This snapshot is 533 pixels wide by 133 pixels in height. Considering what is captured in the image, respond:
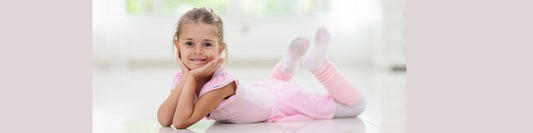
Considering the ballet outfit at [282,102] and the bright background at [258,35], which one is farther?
the bright background at [258,35]

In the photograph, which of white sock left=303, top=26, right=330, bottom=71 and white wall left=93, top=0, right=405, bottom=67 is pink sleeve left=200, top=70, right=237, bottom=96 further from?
white wall left=93, top=0, right=405, bottom=67

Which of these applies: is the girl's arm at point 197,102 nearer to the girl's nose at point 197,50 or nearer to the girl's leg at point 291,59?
the girl's nose at point 197,50

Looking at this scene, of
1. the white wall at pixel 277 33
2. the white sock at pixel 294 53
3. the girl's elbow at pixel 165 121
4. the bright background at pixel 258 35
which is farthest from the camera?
the white wall at pixel 277 33

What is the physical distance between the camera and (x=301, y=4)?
556cm

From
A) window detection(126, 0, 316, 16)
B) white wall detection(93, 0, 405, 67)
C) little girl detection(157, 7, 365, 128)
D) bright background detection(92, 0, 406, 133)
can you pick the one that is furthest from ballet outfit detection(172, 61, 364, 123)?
window detection(126, 0, 316, 16)

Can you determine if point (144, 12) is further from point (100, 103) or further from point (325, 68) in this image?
point (325, 68)

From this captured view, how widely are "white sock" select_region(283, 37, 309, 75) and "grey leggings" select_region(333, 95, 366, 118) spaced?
0.79ft

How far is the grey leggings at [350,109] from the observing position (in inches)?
65.4

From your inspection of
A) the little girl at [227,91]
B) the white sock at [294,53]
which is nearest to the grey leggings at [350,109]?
the little girl at [227,91]

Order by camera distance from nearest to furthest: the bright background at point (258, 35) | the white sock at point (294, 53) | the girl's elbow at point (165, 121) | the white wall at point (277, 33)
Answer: the girl's elbow at point (165, 121)
the white sock at point (294, 53)
the bright background at point (258, 35)
the white wall at point (277, 33)

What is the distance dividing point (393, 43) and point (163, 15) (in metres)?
2.35

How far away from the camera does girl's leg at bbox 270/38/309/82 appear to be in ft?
5.87

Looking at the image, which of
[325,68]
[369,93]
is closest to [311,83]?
[369,93]

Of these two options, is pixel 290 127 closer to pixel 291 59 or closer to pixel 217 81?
pixel 217 81
